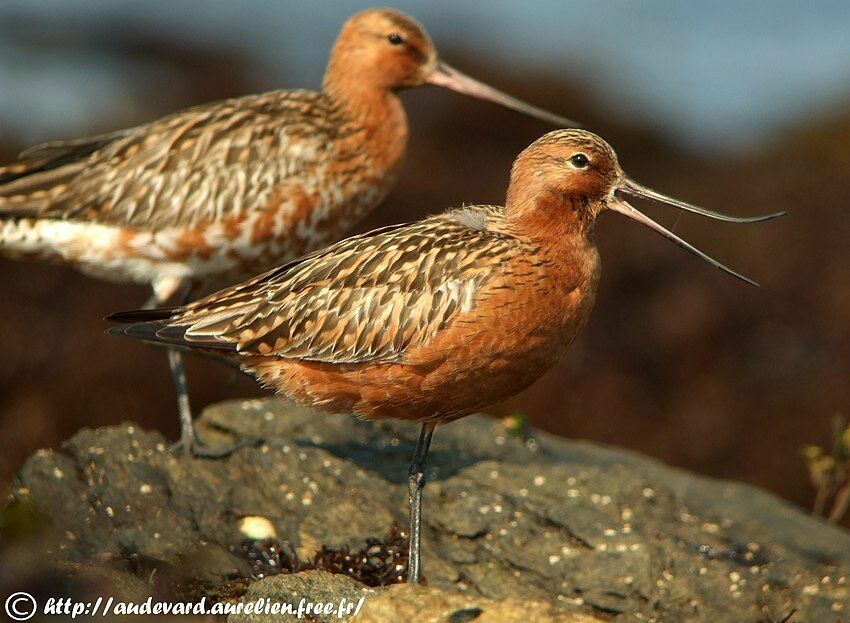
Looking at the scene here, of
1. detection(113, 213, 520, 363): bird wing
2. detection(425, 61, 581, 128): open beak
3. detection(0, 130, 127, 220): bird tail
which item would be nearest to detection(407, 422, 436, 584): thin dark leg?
detection(113, 213, 520, 363): bird wing

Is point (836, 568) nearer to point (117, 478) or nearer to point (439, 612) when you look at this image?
point (439, 612)

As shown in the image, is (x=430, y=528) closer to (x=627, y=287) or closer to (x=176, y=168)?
(x=176, y=168)

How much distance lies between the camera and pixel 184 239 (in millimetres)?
7520

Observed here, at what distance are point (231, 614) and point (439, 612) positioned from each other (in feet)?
2.84

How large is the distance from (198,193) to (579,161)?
2.87m

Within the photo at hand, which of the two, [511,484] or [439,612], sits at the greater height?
[439,612]

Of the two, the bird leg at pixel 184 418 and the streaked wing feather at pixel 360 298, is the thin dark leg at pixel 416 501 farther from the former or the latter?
the bird leg at pixel 184 418

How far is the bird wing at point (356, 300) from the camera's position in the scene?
5520 millimetres

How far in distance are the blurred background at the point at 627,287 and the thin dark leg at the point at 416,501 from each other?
10.5 ft

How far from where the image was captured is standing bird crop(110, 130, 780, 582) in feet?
17.8

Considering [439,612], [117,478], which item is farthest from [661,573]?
[117,478]

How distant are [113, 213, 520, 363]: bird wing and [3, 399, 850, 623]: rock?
81cm

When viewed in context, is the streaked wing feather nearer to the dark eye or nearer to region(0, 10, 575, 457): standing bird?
the dark eye

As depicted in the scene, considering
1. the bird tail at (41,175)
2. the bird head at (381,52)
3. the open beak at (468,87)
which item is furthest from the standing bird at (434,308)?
the open beak at (468,87)
